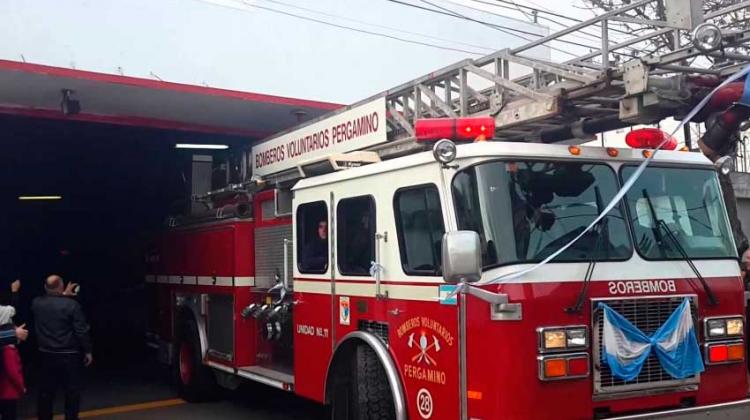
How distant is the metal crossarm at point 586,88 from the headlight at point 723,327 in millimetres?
1410

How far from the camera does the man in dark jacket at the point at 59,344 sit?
24.7ft

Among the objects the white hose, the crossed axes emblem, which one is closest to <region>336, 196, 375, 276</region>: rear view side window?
the crossed axes emblem

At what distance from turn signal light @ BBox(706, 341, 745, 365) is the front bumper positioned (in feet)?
0.96

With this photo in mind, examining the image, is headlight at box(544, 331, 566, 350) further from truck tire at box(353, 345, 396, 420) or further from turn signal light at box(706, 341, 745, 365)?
truck tire at box(353, 345, 396, 420)

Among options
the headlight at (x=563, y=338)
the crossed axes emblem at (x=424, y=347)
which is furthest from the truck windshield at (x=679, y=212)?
the crossed axes emblem at (x=424, y=347)

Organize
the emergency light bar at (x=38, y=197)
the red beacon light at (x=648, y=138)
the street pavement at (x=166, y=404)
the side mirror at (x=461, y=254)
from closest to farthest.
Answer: the side mirror at (x=461, y=254), the red beacon light at (x=648, y=138), the street pavement at (x=166, y=404), the emergency light bar at (x=38, y=197)

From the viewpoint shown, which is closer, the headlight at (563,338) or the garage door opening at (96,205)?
the headlight at (563,338)

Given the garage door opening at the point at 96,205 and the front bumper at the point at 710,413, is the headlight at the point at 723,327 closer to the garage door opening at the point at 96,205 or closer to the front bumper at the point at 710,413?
the front bumper at the point at 710,413

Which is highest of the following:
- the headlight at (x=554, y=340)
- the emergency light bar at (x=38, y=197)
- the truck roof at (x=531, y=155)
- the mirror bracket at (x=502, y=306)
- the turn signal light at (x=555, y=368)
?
the emergency light bar at (x=38, y=197)

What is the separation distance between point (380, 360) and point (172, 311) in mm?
5309

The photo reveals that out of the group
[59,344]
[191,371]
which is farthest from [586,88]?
[191,371]

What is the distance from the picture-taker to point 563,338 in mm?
4660

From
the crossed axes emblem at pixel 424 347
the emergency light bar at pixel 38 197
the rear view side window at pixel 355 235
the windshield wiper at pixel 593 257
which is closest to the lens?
the windshield wiper at pixel 593 257

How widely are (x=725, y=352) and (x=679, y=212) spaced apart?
3.23 ft
